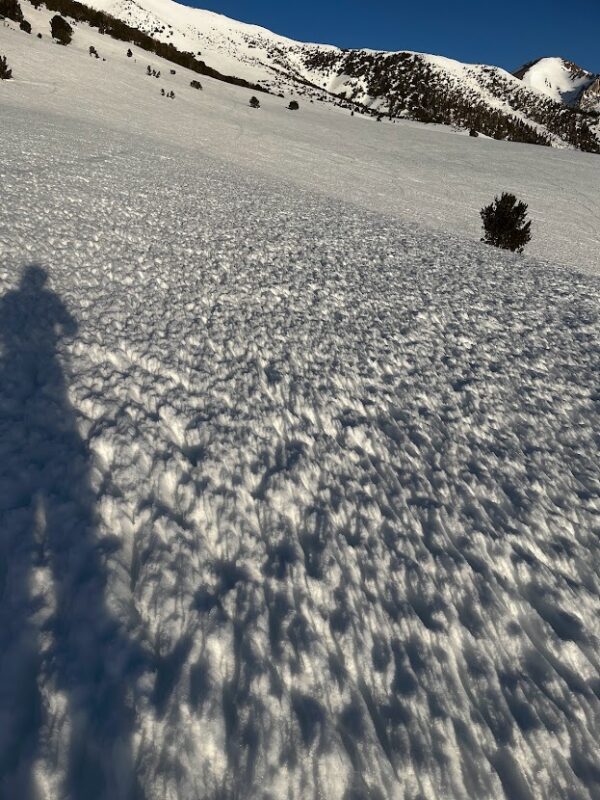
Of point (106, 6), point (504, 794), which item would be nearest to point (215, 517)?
point (504, 794)

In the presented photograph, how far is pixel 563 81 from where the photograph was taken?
119 metres

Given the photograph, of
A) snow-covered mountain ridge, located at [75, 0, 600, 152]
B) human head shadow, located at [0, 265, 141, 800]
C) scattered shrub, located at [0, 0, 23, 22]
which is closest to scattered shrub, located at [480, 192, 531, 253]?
human head shadow, located at [0, 265, 141, 800]

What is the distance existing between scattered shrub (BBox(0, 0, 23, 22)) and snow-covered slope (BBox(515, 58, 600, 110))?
117212mm

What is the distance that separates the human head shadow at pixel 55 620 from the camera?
1660 millimetres

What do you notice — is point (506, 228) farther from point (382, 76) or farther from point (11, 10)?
point (382, 76)

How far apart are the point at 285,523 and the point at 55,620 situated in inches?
51.8

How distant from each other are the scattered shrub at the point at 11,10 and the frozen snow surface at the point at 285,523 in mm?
26731

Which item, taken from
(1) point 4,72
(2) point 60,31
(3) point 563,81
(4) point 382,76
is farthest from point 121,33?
(3) point 563,81

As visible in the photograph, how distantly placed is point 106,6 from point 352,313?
262ft

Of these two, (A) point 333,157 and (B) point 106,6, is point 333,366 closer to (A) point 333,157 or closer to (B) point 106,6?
(A) point 333,157

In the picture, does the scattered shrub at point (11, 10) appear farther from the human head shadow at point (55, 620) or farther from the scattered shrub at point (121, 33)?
the human head shadow at point (55, 620)

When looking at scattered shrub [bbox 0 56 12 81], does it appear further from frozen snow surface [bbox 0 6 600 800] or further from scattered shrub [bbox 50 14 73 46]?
frozen snow surface [bbox 0 6 600 800]

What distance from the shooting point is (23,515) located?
7.98 feet

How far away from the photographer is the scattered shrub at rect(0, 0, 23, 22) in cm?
2286
